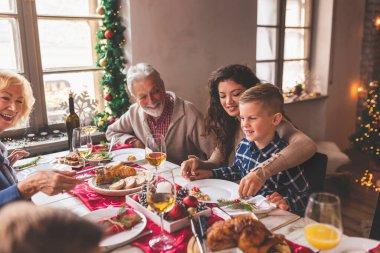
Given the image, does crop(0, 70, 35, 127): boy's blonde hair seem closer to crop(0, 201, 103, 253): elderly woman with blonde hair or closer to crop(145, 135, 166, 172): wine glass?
crop(145, 135, 166, 172): wine glass

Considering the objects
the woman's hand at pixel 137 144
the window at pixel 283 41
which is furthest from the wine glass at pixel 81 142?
the window at pixel 283 41

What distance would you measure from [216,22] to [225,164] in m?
1.65

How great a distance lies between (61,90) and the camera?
110 inches

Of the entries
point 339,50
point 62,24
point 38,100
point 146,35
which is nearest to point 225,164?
point 146,35

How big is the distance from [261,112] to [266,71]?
8.45 feet

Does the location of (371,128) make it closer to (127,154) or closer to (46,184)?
(127,154)

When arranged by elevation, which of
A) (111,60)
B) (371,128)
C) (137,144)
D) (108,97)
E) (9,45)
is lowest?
(371,128)

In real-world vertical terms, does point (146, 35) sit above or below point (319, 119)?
above

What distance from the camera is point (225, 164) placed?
209 cm

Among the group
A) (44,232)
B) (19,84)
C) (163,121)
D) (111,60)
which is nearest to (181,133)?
(163,121)

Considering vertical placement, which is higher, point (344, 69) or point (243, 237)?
point (344, 69)

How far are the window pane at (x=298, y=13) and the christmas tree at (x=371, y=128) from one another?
1.20 m

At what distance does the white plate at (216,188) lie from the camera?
139cm

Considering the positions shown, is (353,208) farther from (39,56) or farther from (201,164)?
(39,56)
